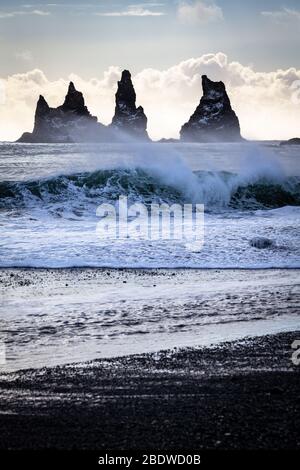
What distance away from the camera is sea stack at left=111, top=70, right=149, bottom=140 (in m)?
172

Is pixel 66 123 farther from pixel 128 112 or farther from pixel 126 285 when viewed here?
pixel 126 285

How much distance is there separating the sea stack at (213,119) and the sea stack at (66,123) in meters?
28.9

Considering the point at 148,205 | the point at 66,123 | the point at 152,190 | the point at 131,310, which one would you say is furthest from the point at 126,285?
→ the point at 66,123

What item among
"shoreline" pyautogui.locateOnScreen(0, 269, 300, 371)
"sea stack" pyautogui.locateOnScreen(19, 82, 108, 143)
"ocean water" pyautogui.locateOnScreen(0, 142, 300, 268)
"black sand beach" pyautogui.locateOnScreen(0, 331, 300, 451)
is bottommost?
"black sand beach" pyautogui.locateOnScreen(0, 331, 300, 451)

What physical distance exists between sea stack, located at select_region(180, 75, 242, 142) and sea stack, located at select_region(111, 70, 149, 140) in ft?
47.5

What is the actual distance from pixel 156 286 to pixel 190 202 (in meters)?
12.5

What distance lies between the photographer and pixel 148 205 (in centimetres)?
1850

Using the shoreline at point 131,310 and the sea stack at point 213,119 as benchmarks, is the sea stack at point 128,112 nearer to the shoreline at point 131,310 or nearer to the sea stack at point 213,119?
the sea stack at point 213,119

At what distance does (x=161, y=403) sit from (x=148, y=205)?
15.0 m

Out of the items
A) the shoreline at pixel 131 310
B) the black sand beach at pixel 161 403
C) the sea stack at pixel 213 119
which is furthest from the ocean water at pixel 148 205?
the sea stack at pixel 213 119

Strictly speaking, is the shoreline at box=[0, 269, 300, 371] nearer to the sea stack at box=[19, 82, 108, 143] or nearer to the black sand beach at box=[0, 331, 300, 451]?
the black sand beach at box=[0, 331, 300, 451]

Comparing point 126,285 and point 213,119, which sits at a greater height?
point 213,119

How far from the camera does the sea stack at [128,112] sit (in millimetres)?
172325

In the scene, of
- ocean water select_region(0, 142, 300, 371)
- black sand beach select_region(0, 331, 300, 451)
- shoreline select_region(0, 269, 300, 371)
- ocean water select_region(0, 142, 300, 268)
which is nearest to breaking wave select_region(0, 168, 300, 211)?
ocean water select_region(0, 142, 300, 268)
